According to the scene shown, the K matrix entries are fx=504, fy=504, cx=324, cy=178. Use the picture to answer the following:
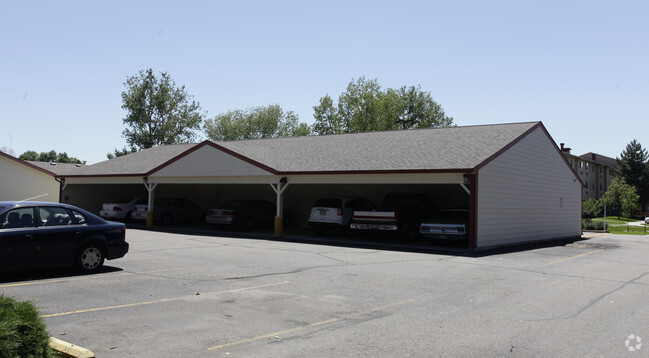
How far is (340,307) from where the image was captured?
7785 millimetres

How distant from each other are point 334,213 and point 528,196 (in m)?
8.56

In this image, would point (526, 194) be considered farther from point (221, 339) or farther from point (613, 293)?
point (221, 339)

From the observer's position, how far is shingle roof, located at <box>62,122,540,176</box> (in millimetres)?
18750

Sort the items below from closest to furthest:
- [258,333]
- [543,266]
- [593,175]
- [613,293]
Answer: [258,333] < [613,293] < [543,266] < [593,175]

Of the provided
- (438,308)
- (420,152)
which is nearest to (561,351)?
(438,308)

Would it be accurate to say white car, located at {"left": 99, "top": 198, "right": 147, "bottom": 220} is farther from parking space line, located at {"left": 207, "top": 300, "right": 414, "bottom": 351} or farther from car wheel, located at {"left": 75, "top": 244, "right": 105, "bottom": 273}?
parking space line, located at {"left": 207, "top": 300, "right": 414, "bottom": 351}

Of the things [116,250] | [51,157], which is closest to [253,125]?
[51,157]

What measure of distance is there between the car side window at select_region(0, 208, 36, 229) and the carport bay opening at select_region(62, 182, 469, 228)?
1773 cm

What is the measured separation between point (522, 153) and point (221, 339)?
715 inches

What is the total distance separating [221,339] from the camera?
19.4 feet

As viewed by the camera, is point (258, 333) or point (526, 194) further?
point (526, 194)

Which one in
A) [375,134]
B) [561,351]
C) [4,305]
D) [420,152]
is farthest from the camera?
[375,134]

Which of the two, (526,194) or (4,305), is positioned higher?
(526,194)

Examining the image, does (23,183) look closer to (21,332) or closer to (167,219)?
(167,219)
